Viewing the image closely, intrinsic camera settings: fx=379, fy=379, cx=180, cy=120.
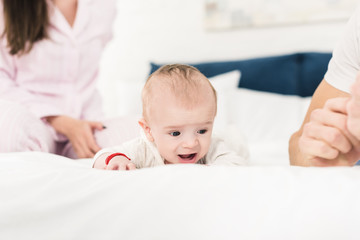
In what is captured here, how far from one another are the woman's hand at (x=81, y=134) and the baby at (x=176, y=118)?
0.41 m

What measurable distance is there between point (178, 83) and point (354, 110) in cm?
38

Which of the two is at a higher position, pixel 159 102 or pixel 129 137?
pixel 159 102

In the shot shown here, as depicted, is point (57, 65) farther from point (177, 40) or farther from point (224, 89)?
point (177, 40)

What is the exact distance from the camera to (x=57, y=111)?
149 cm

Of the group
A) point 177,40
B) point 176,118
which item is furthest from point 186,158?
point 177,40

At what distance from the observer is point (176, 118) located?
2.74ft

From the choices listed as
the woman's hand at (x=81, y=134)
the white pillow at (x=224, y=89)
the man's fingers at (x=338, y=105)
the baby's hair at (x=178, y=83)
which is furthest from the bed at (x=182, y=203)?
the white pillow at (x=224, y=89)

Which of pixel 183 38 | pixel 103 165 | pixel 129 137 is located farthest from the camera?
pixel 183 38

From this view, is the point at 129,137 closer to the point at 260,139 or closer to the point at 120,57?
the point at 260,139

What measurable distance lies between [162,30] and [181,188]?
234 centimetres

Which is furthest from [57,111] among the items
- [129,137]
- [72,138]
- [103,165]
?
[103,165]

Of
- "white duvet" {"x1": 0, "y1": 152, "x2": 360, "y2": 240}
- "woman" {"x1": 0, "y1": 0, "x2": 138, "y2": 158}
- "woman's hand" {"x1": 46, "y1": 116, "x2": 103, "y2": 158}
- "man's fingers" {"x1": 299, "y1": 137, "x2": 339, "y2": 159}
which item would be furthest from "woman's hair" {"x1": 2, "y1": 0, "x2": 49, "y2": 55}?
"man's fingers" {"x1": 299, "y1": 137, "x2": 339, "y2": 159}

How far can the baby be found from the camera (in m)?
0.84

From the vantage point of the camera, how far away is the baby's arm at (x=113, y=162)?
803mm
